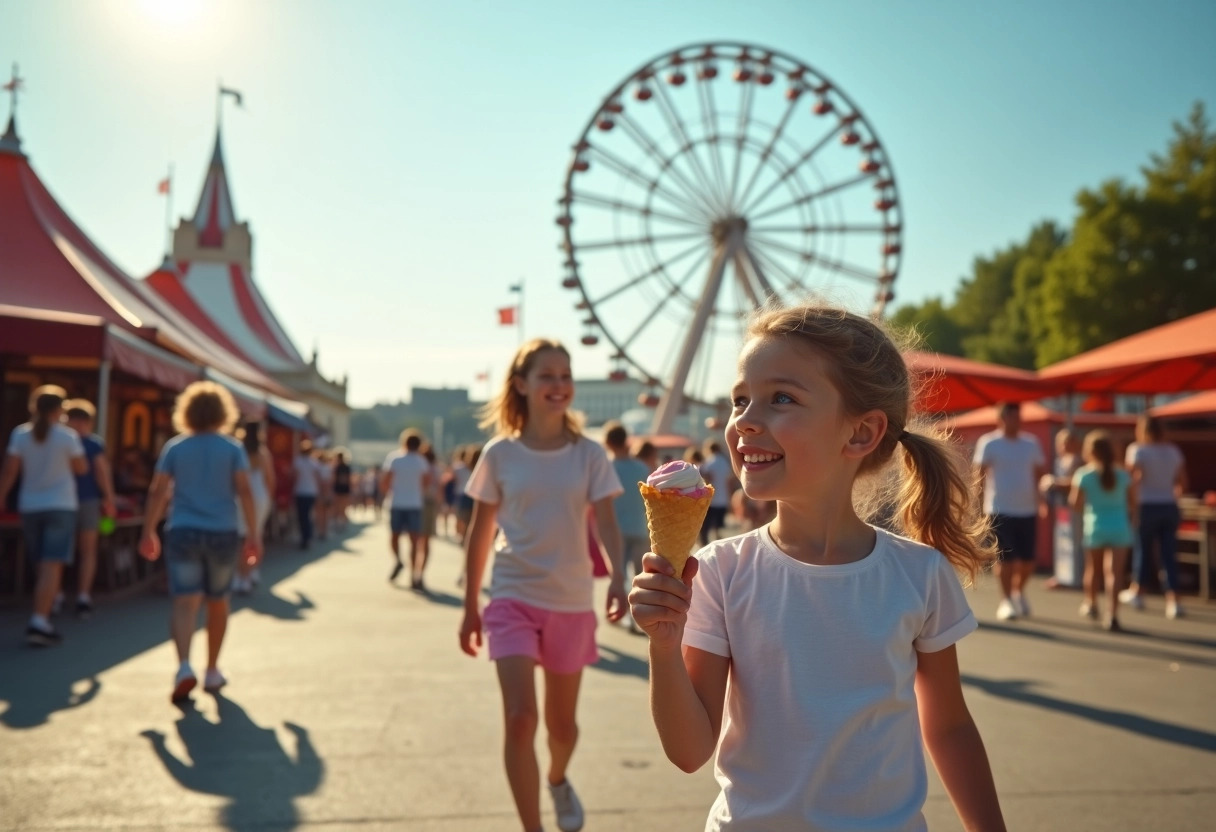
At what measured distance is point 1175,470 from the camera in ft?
30.8

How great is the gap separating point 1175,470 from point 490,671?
20.9ft

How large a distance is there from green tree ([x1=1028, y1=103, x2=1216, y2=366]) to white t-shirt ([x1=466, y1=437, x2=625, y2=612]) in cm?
3351

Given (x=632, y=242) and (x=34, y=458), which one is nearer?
(x=34, y=458)

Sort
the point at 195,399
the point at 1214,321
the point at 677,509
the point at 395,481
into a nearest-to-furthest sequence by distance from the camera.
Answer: the point at 677,509 < the point at 195,399 < the point at 1214,321 < the point at 395,481

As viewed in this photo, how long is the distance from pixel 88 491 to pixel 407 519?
3.91 metres

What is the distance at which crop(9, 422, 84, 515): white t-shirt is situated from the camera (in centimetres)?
791

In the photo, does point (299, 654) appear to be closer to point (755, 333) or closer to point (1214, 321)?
point (755, 333)

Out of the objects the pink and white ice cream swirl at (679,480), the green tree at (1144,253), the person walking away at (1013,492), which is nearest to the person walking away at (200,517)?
the pink and white ice cream swirl at (679,480)

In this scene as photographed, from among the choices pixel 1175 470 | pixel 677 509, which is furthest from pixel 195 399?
pixel 1175 470

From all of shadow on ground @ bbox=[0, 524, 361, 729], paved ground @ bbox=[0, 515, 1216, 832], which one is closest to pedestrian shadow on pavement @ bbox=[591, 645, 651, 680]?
paved ground @ bbox=[0, 515, 1216, 832]

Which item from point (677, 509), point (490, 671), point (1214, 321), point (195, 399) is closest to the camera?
point (677, 509)

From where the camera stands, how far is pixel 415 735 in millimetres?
5086

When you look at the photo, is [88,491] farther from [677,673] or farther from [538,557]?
[677,673]

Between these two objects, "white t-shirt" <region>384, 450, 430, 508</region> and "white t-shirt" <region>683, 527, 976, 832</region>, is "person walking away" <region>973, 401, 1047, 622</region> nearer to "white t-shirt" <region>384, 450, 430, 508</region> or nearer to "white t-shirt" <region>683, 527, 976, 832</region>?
"white t-shirt" <region>384, 450, 430, 508</region>
